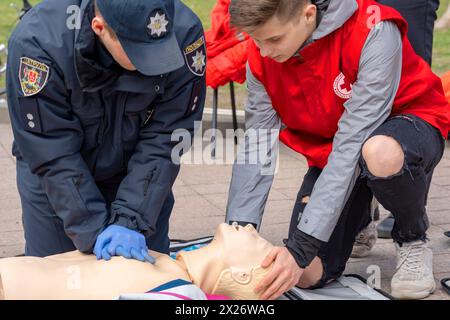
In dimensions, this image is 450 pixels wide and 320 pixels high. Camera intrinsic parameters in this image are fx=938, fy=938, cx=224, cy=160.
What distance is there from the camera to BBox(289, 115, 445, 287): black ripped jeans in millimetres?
3602

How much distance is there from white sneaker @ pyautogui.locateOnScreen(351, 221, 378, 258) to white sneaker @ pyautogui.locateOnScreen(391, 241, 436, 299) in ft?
1.06

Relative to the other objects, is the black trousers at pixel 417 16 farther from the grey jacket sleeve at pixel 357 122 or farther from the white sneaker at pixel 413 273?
the white sneaker at pixel 413 273

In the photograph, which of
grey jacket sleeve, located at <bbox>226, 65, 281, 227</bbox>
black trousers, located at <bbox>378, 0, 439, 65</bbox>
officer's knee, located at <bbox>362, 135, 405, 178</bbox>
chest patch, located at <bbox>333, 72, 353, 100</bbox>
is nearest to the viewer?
officer's knee, located at <bbox>362, 135, 405, 178</bbox>

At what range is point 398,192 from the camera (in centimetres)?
364

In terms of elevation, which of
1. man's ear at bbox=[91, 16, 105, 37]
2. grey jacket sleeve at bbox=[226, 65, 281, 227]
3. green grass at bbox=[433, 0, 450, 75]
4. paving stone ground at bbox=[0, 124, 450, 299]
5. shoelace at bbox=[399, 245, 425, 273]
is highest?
man's ear at bbox=[91, 16, 105, 37]

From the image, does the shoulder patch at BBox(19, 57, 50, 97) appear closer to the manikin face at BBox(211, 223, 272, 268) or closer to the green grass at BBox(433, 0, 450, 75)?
the manikin face at BBox(211, 223, 272, 268)

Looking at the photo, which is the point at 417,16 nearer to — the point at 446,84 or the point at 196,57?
the point at 196,57

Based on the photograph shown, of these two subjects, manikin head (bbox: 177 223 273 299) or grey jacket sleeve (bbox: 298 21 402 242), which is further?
grey jacket sleeve (bbox: 298 21 402 242)

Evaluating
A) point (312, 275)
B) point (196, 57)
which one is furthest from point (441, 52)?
point (196, 57)

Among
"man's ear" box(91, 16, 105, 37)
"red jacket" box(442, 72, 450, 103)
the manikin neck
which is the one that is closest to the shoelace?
the manikin neck

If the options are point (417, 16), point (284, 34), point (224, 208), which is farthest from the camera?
point (224, 208)

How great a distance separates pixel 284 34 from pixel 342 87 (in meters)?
0.39

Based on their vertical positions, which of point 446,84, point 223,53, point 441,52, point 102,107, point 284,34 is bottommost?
point 441,52

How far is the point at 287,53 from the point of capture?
3.44 metres
